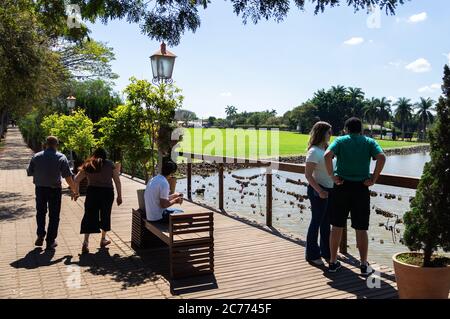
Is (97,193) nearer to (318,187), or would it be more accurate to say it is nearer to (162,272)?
(162,272)

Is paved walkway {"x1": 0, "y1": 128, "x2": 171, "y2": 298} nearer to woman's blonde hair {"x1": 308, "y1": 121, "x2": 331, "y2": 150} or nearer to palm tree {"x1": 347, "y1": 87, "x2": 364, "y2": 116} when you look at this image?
woman's blonde hair {"x1": 308, "y1": 121, "x2": 331, "y2": 150}

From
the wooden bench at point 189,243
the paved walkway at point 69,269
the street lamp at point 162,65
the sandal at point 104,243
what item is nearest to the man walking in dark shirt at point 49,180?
the paved walkway at point 69,269

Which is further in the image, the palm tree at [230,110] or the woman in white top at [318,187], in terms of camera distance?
the palm tree at [230,110]

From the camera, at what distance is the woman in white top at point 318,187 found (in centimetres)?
495

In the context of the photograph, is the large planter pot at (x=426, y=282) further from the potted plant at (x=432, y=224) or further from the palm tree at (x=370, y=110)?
the palm tree at (x=370, y=110)

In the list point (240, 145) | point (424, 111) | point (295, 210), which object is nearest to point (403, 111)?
point (424, 111)

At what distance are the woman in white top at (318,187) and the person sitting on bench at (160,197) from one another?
5.58 ft

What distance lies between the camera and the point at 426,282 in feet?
11.8

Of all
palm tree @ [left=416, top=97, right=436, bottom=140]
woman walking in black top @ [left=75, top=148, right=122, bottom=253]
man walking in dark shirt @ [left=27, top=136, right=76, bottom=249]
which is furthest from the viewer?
palm tree @ [left=416, top=97, right=436, bottom=140]

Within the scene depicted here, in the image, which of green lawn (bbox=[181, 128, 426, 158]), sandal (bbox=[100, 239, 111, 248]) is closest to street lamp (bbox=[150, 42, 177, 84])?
sandal (bbox=[100, 239, 111, 248])

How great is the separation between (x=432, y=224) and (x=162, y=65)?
6.15 meters

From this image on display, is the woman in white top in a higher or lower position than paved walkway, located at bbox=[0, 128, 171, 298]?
higher

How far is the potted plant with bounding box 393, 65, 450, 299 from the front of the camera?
11.8 ft

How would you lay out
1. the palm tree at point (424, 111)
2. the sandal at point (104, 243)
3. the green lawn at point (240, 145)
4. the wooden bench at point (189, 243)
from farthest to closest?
the palm tree at point (424, 111) < the green lawn at point (240, 145) < the sandal at point (104, 243) < the wooden bench at point (189, 243)
